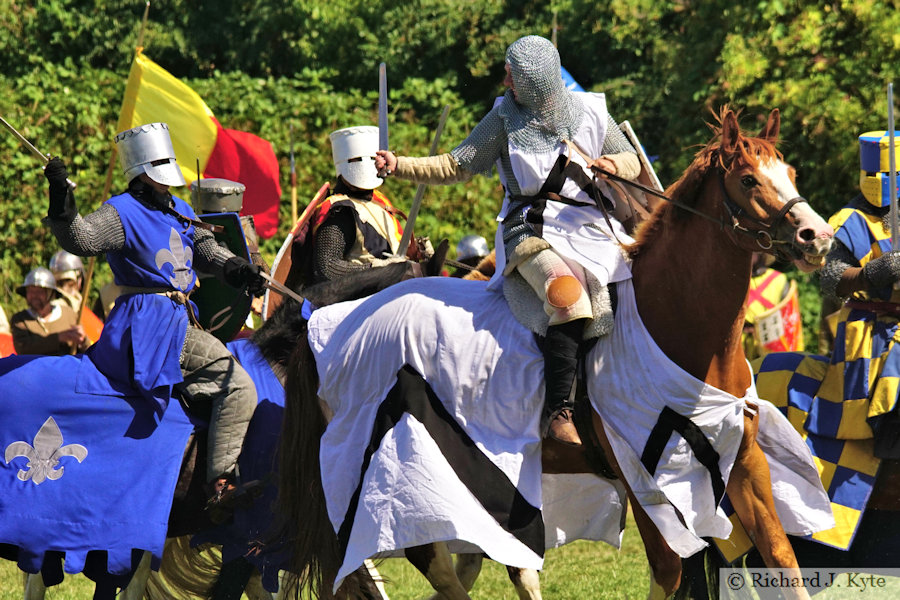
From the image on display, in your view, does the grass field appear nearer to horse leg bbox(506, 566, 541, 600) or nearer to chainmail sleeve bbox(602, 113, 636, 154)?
horse leg bbox(506, 566, 541, 600)

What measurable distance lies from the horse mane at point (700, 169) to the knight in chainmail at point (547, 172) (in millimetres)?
132

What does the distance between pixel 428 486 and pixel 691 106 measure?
7924 mm

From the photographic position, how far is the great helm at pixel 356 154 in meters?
6.84

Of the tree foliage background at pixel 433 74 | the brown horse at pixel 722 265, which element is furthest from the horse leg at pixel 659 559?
the tree foliage background at pixel 433 74

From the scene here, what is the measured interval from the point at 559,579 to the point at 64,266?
4.55 meters

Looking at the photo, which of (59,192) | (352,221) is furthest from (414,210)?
(59,192)

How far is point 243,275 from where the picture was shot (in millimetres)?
5742

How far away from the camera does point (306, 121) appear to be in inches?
493

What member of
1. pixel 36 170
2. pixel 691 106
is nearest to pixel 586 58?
pixel 691 106

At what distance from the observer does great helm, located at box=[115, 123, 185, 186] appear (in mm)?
5617

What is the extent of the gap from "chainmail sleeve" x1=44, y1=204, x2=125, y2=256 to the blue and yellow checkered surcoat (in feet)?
9.95

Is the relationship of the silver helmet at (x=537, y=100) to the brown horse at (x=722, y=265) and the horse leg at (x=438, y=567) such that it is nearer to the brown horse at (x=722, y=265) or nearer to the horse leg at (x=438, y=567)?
the brown horse at (x=722, y=265)

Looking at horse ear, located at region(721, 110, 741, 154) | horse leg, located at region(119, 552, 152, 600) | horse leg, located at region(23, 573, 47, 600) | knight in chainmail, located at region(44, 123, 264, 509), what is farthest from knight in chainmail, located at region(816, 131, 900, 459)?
horse leg, located at region(23, 573, 47, 600)

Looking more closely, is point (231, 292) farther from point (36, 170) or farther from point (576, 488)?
point (36, 170)
